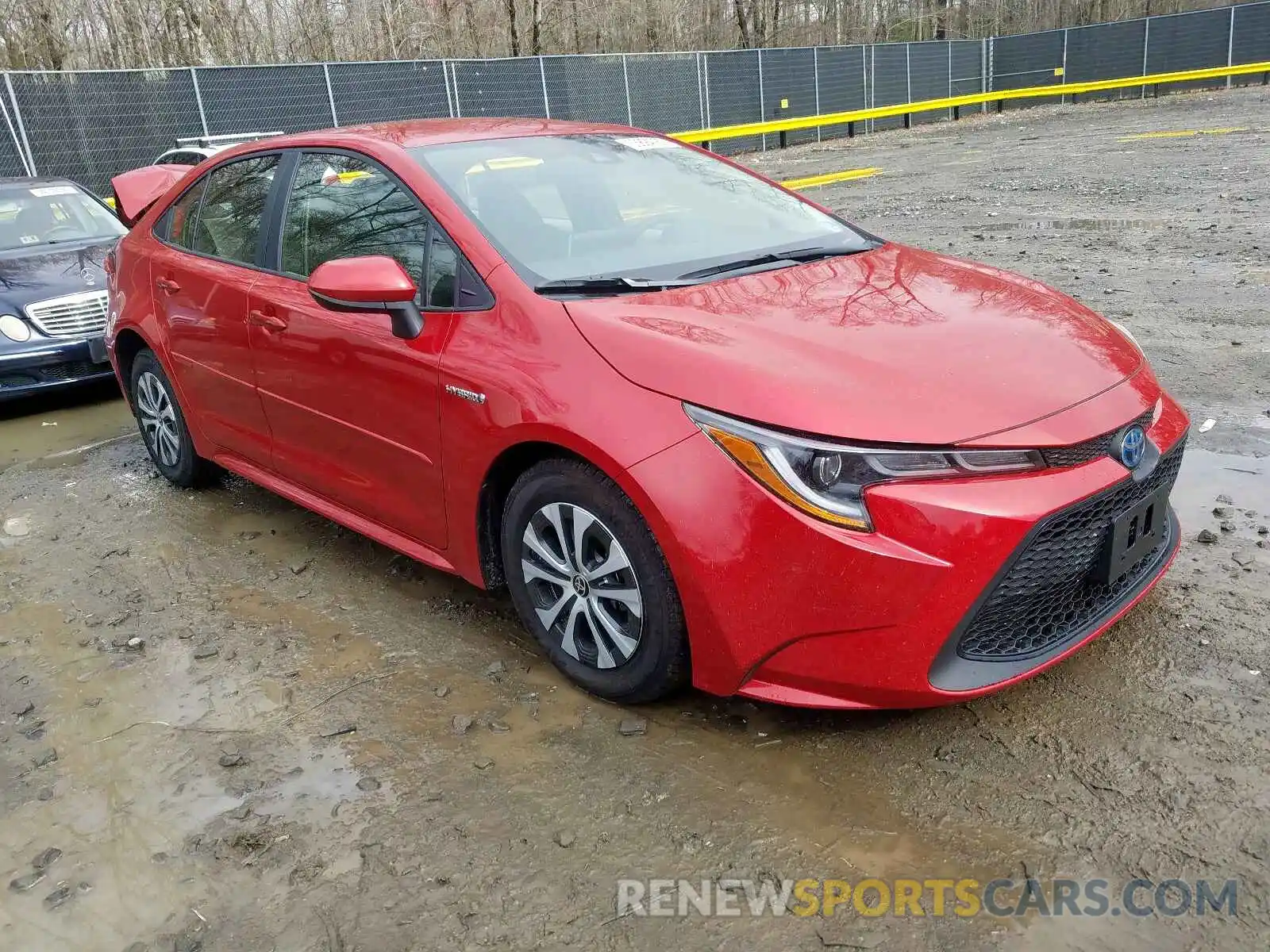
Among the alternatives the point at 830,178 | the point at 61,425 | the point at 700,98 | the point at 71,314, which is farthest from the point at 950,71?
the point at 61,425

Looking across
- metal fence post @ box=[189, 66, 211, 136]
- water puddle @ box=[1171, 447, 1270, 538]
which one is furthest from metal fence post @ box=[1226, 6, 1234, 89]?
water puddle @ box=[1171, 447, 1270, 538]

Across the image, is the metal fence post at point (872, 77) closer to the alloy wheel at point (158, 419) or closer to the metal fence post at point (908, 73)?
the metal fence post at point (908, 73)

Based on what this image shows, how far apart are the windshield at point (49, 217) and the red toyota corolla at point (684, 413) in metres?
4.42

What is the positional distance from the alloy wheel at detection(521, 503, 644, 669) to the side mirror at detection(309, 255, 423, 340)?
0.77 metres

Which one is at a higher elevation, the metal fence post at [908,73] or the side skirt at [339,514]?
the metal fence post at [908,73]

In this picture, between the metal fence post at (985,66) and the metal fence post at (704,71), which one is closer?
the metal fence post at (704,71)

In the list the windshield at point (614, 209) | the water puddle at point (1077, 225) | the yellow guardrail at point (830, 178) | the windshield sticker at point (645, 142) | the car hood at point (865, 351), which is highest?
the windshield sticker at point (645, 142)

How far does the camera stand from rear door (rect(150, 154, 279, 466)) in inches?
156

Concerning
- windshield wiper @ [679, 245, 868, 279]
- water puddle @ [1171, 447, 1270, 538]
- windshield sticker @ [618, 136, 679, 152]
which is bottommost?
water puddle @ [1171, 447, 1270, 538]

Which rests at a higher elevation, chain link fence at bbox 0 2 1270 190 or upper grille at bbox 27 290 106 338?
chain link fence at bbox 0 2 1270 190

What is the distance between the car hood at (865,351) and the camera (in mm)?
2375

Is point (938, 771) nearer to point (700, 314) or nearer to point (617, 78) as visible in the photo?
point (700, 314)

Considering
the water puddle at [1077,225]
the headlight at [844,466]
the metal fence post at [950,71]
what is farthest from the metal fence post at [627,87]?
the headlight at [844,466]

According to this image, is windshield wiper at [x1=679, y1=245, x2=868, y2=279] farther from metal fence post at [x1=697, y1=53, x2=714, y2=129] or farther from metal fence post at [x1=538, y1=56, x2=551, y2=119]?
metal fence post at [x1=697, y1=53, x2=714, y2=129]
